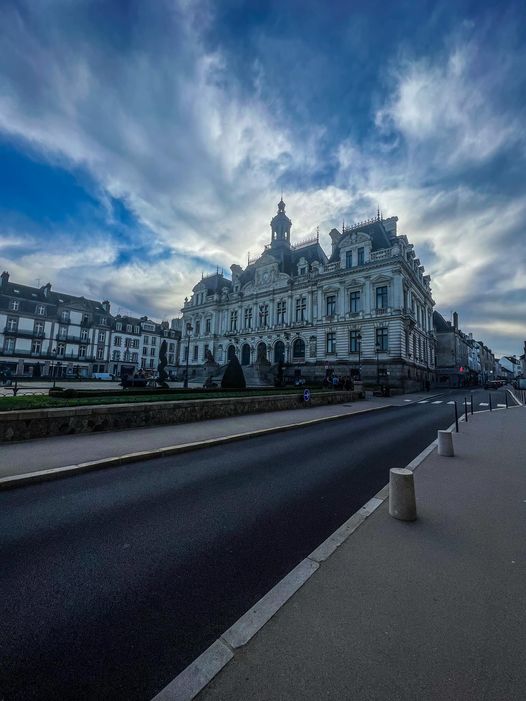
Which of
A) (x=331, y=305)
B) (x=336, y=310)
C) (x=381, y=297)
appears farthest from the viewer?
(x=331, y=305)

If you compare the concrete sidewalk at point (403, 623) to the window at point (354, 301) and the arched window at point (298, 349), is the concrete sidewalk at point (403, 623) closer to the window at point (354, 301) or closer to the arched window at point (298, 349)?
the window at point (354, 301)

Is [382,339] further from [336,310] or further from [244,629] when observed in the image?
[244,629]

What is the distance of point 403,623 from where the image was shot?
2494 mm

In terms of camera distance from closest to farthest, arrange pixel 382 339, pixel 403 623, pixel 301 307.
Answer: pixel 403 623, pixel 382 339, pixel 301 307

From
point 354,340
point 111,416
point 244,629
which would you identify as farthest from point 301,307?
point 244,629

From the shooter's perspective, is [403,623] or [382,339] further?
[382,339]

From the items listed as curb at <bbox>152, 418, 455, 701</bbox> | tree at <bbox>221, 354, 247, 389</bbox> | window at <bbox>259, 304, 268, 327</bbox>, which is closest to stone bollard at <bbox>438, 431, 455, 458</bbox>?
curb at <bbox>152, 418, 455, 701</bbox>

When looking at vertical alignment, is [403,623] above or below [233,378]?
below

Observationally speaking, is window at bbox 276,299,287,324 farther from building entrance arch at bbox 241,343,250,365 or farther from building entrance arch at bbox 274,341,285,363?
building entrance arch at bbox 241,343,250,365

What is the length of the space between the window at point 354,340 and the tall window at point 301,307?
823 centimetres

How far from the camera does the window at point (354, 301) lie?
39.2 m

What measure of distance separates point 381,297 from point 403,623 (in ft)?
125

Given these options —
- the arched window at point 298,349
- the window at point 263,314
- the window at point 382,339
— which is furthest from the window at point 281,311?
the window at point 382,339

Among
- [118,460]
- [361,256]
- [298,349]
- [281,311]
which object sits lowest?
[118,460]
